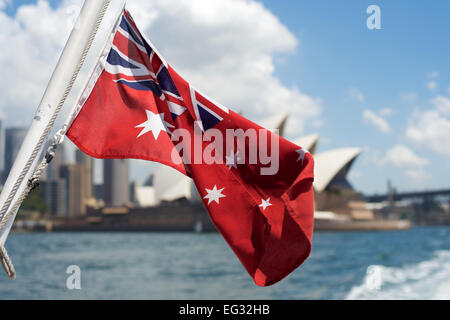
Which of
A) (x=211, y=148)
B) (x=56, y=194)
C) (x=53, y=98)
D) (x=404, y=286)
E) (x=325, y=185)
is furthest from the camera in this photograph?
(x=56, y=194)

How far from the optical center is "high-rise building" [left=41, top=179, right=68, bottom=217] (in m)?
106

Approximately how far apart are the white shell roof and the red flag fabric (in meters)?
41.6

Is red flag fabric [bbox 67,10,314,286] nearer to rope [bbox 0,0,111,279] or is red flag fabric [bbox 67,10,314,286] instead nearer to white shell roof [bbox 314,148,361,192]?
rope [bbox 0,0,111,279]

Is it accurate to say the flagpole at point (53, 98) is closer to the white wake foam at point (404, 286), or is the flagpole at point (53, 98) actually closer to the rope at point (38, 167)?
the rope at point (38, 167)

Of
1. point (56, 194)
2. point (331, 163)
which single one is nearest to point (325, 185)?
point (331, 163)

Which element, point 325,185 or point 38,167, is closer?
point 38,167

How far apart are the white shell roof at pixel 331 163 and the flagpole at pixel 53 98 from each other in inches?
1663

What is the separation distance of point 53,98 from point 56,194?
111m

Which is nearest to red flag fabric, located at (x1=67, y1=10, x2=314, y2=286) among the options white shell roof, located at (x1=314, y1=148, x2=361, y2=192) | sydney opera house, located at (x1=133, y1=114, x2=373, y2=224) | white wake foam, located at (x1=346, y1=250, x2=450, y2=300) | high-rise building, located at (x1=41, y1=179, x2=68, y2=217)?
white wake foam, located at (x1=346, y1=250, x2=450, y2=300)

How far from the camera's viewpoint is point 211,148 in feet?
7.61

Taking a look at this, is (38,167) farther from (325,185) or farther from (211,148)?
(325,185)

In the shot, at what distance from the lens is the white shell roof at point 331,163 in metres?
43.3
